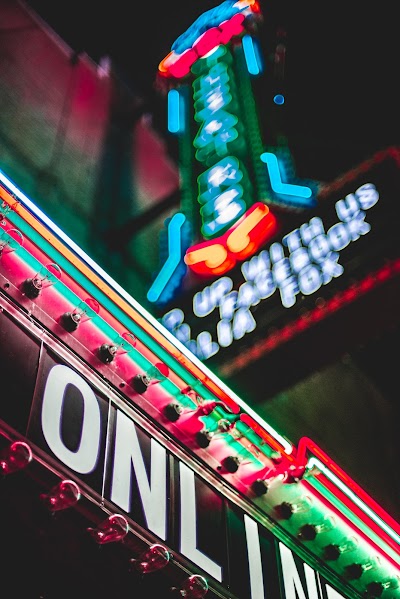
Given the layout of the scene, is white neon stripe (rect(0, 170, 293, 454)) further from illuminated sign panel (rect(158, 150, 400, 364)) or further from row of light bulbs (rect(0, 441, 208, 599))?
row of light bulbs (rect(0, 441, 208, 599))

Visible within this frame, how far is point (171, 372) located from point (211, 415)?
42 cm

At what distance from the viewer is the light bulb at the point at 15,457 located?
3130 mm

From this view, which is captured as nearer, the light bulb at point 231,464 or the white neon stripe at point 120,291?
the white neon stripe at point 120,291

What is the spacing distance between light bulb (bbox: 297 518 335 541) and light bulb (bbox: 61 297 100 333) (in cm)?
231

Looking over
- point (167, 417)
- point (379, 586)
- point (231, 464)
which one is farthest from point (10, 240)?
point (379, 586)

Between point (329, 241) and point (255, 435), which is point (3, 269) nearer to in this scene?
point (255, 435)

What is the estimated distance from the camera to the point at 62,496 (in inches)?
127

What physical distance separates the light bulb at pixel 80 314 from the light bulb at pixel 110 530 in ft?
4.18

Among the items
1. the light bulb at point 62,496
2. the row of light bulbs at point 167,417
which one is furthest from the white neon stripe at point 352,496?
the light bulb at point 62,496

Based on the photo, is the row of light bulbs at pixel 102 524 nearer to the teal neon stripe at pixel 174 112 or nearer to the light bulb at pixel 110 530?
the light bulb at pixel 110 530

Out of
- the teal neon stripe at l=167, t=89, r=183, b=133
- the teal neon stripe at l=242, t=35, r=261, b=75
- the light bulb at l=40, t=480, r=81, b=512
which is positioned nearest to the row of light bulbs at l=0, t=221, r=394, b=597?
the light bulb at l=40, t=480, r=81, b=512

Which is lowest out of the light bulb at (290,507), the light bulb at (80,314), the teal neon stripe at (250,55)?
the light bulb at (290,507)

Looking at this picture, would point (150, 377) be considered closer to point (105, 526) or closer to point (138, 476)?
point (138, 476)

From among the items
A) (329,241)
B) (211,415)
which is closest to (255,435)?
(211,415)
